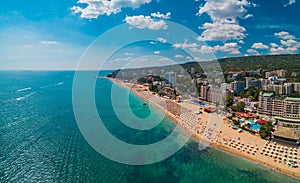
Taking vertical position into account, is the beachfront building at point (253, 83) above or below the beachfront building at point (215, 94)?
above

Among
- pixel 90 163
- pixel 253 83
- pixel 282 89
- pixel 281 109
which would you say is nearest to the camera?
pixel 90 163

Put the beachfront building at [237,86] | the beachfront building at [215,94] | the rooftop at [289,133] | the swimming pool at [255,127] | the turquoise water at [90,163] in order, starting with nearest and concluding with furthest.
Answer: the turquoise water at [90,163] → the rooftop at [289,133] → the swimming pool at [255,127] → the beachfront building at [215,94] → the beachfront building at [237,86]

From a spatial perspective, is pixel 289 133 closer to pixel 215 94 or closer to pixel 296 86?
pixel 215 94

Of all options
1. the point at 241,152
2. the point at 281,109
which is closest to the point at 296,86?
the point at 281,109

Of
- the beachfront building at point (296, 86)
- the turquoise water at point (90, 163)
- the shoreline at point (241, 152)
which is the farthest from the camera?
the beachfront building at point (296, 86)

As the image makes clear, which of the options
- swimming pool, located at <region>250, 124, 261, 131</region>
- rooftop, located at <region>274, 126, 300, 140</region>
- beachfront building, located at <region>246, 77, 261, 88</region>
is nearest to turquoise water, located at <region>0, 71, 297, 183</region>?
rooftop, located at <region>274, 126, 300, 140</region>

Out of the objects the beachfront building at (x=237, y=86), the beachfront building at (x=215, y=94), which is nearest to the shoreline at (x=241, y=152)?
the beachfront building at (x=215, y=94)

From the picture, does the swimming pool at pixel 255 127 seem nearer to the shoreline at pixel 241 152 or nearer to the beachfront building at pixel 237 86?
the shoreline at pixel 241 152

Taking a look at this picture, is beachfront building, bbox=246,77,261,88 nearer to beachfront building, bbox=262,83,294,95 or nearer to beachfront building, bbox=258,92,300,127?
beachfront building, bbox=262,83,294,95

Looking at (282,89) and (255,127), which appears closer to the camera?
(255,127)
